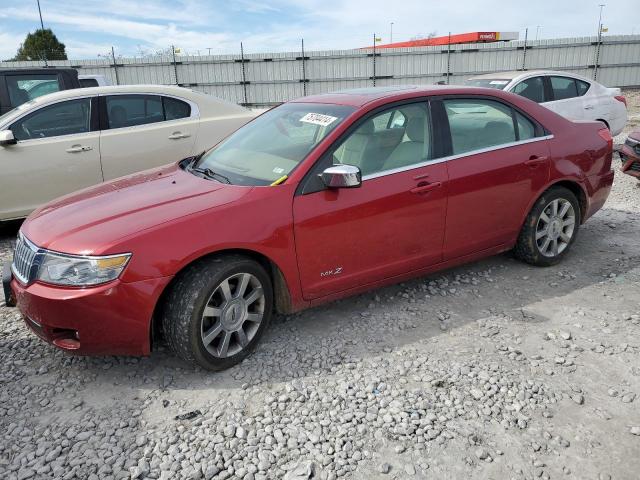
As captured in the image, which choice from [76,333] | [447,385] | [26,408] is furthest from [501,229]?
[26,408]

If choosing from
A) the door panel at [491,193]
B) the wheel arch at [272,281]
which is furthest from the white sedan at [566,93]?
the wheel arch at [272,281]

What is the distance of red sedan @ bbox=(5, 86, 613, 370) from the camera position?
117 inches

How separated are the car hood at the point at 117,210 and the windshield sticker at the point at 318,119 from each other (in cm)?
81

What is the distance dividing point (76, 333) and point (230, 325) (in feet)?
2.81

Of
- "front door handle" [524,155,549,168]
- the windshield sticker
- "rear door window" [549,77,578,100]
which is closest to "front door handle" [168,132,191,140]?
the windshield sticker

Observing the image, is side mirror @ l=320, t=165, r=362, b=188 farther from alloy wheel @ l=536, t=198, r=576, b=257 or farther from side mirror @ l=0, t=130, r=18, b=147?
side mirror @ l=0, t=130, r=18, b=147

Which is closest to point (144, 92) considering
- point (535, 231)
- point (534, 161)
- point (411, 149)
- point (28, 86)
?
point (28, 86)

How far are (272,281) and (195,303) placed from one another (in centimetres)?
60

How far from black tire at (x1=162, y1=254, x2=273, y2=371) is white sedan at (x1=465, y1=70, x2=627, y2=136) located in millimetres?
7336

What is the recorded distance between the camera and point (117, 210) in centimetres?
325

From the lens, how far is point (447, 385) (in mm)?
3117

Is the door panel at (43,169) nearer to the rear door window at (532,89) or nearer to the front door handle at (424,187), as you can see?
the front door handle at (424,187)

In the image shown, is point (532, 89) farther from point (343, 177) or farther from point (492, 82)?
point (343, 177)

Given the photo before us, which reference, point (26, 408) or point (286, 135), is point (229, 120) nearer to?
point (286, 135)
